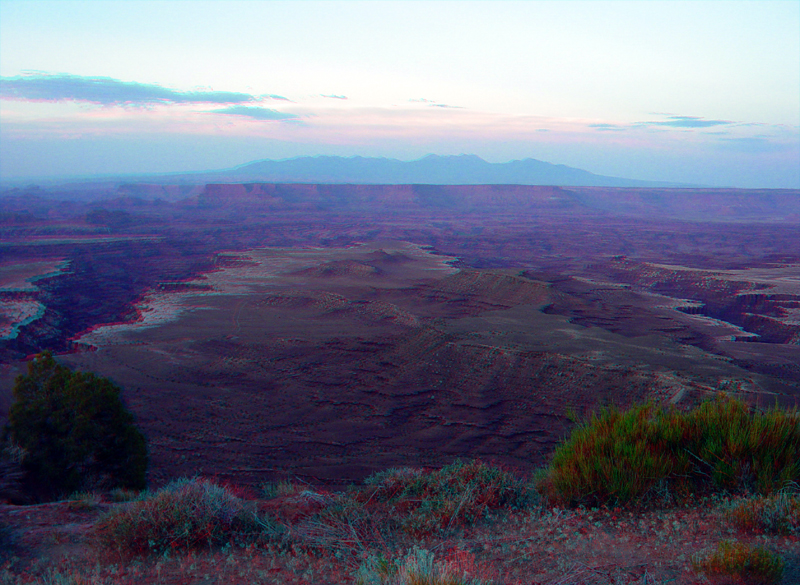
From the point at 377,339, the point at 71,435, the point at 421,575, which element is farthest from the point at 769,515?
the point at 377,339

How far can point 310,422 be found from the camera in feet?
54.5

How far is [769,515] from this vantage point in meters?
4.37

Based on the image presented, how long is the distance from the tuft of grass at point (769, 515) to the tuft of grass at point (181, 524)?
164 inches

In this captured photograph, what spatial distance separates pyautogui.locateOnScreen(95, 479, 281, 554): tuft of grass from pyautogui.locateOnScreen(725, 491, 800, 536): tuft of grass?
4.17 metres

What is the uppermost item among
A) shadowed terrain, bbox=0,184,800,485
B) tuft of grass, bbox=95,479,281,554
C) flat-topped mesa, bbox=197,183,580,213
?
flat-topped mesa, bbox=197,183,580,213

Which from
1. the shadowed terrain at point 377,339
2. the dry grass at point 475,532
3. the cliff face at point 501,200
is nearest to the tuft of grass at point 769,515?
the dry grass at point 475,532

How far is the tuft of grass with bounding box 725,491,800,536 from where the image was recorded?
4.32 m

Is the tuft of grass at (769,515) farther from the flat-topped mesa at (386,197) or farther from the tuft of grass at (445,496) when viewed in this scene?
the flat-topped mesa at (386,197)

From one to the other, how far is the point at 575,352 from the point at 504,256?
1731 inches

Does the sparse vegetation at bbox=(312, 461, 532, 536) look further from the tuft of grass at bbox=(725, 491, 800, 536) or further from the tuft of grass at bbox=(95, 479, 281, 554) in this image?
the tuft of grass at bbox=(725, 491, 800, 536)

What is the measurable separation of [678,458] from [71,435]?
10048 millimetres

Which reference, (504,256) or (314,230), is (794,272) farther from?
(314,230)

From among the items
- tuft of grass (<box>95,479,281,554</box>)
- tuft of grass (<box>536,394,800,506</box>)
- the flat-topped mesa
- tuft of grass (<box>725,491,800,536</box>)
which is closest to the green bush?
tuft of grass (<box>95,479,281,554</box>)

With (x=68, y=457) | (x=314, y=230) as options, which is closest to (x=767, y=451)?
(x=68, y=457)
